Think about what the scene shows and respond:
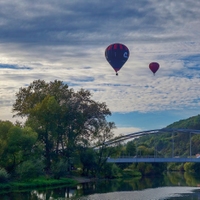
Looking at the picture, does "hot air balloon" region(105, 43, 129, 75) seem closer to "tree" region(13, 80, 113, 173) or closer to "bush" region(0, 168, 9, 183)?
"tree" region(13, 80, 113, 173)

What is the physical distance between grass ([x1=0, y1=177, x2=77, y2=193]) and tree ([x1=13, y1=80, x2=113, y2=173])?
Answer: 415 cm

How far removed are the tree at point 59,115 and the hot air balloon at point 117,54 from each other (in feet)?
27.0

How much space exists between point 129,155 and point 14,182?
35997 millimetres

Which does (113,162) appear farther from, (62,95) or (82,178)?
(62,95)

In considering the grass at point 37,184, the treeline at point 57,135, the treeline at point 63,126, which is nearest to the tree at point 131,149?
the treeline at point 57,135

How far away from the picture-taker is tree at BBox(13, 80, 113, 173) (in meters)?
54.2

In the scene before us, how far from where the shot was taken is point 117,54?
168 feet

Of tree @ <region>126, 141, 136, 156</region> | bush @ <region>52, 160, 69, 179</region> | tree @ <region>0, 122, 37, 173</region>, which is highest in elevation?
tree @ <region>126, 141, 136, 156</region>

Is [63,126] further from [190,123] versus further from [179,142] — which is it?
[190,123]

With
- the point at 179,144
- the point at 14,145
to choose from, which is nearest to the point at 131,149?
the point at 14,145

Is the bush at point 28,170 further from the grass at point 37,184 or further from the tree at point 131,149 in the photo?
the tree at point 131,149

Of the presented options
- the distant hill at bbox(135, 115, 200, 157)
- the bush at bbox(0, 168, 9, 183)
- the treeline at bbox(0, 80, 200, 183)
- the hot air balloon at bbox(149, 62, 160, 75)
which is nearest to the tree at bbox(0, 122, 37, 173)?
the treeline at bbox(0, 80, 200, 183)

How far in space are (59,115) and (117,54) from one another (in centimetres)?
1046

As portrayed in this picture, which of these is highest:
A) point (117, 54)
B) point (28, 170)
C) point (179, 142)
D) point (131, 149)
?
point (117, 54)
